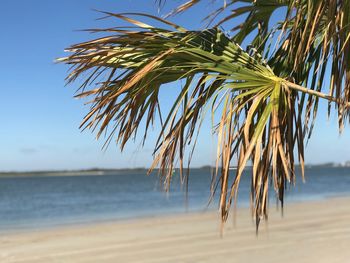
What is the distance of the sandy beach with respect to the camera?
8.20 meters

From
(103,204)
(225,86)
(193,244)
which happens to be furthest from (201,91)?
(103,204)

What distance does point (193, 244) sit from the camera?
9.66 meters

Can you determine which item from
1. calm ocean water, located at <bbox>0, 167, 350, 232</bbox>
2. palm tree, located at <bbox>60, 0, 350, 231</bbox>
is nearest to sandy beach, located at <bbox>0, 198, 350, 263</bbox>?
calm ocean water, located at <bbox>0, 167, 350, 232</bbox>

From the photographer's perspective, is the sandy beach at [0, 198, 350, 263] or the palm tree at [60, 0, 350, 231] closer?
the palm tree at [60, 0, 350, 231]

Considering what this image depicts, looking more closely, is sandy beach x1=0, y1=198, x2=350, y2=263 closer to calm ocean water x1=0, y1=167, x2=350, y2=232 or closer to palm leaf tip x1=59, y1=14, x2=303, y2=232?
calm ocean water x1=0, y1=167, x2=350, y2=232

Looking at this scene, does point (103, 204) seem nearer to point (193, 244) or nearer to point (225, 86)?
point (193, 244)

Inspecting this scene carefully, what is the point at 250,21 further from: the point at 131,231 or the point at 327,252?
the point at 131,231

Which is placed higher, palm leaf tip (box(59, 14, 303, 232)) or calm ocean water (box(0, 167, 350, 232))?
palm leaf tip (box(59, 14, 303, 232))

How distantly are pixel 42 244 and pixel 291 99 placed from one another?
8964 millimetres

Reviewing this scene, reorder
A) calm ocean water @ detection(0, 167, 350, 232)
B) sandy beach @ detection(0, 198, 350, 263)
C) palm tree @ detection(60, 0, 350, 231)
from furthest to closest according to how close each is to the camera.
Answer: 1. calm ocean water @ detection(0, 167, 350, 232)
2. sandy beach @ detection(0, 198, 350, 263)
3. palm tree @ detection(60, 0, 350, 231)

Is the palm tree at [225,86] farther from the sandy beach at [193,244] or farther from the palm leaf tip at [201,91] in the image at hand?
the sandy beach at [193,244]

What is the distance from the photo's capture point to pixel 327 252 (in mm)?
8164

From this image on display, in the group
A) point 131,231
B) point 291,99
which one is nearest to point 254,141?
point 291,99

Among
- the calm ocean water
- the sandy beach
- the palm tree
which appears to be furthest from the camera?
the calm ocean water
